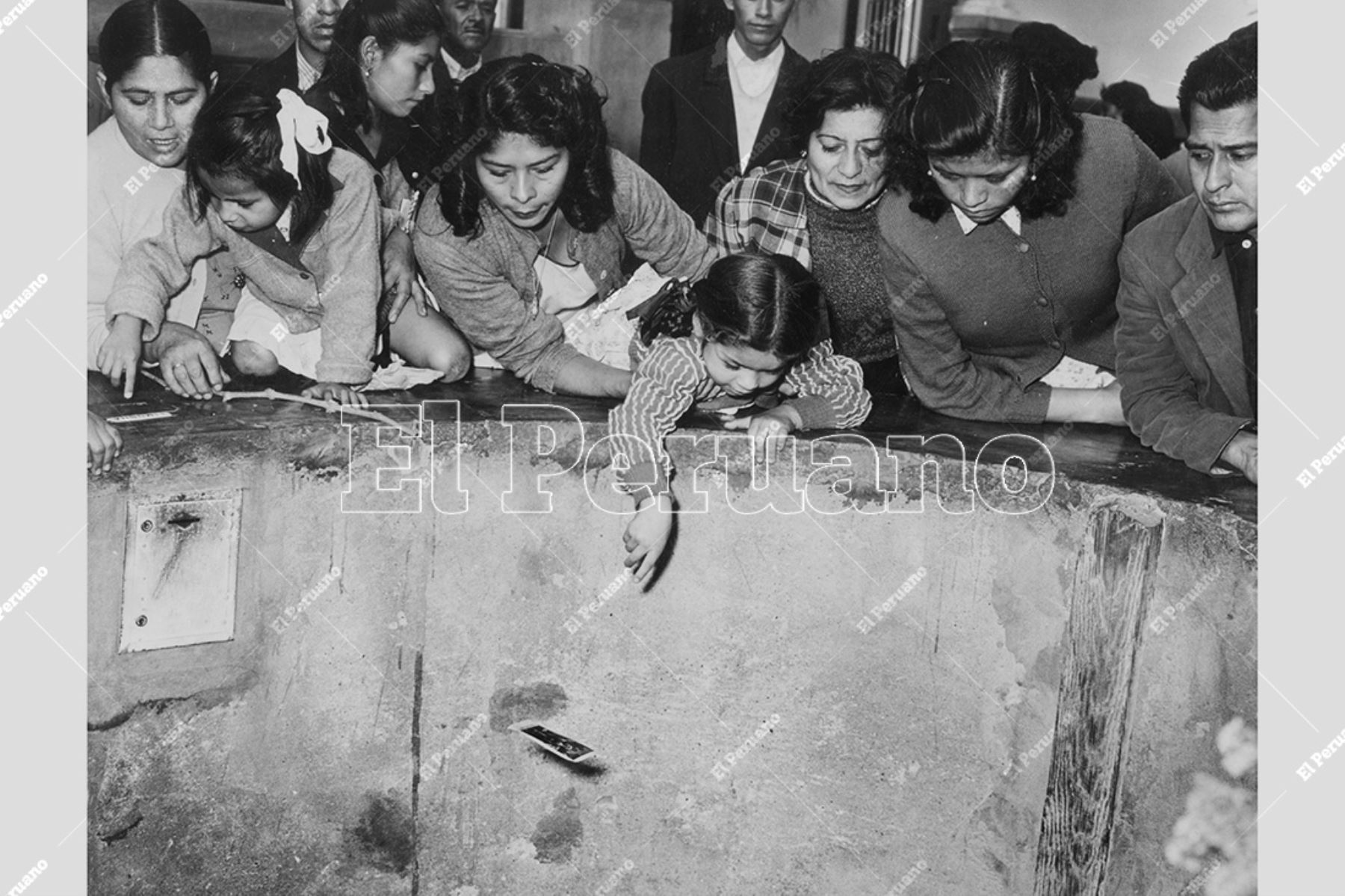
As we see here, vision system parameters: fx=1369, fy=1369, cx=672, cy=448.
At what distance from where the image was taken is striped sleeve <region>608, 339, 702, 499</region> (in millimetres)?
2775

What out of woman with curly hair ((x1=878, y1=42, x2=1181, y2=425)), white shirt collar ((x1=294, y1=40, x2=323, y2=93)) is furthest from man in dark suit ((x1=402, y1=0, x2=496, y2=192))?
woman with curly hair ((x1=878, y1=42, x2=1181, y2=425))

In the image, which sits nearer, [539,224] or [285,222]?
[285,222]

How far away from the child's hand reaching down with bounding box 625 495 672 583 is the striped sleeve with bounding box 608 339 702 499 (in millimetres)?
29

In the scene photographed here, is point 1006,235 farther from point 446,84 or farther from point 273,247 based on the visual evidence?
point 273,247

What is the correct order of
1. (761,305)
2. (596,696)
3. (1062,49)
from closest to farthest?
1. (761,305)
2. (1062,49)
3. (596,696)

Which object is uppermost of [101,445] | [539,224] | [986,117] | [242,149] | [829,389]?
[986,117]

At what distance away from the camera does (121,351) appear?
268cm

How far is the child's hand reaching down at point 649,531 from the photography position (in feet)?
9.14

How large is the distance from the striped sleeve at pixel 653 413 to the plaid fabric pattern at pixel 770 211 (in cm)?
34

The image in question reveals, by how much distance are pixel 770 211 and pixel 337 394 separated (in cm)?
100

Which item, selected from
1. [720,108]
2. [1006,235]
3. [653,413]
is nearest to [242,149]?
[653,413]

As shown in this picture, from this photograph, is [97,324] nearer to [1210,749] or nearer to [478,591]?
[478,591]

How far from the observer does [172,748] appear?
286cm

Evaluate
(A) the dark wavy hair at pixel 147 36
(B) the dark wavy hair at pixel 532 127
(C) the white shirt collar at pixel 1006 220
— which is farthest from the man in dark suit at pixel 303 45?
(C) the white shirt collar at pixel 1006 220
